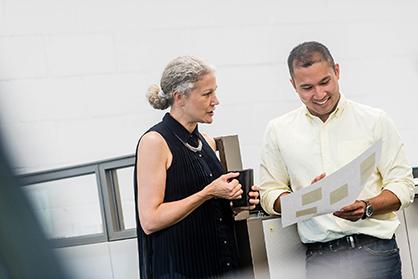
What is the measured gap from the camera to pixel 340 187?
1253mm

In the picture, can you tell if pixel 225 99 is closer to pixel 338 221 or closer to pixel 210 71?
pixel 210 71

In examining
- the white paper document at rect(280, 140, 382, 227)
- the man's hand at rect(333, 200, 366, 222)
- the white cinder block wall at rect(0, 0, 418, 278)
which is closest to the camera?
the white paper document at rect(280, 140, 382, 227)

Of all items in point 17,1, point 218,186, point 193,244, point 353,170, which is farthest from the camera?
point 17,1

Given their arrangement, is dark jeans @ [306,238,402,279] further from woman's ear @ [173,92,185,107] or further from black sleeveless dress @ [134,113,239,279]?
woman's ear @ [173,92,185,107]

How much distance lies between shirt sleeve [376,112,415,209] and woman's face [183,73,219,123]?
0.36 metres

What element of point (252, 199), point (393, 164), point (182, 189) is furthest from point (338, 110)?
point (182, 189)

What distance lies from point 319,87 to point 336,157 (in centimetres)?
15

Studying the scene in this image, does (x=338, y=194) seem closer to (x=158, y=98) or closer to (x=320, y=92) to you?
(x=320, y=92)

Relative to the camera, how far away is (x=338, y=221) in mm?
1449

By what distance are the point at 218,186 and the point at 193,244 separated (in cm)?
18

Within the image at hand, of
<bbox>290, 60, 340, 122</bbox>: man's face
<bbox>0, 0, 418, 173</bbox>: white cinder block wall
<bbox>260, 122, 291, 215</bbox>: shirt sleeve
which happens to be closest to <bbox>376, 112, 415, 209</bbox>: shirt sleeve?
<bbox>290, 60, 340, 122</bbox>: man's face

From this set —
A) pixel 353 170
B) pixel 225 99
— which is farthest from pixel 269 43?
pixel 353 170

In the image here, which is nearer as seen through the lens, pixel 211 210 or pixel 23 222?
pixel 23 222

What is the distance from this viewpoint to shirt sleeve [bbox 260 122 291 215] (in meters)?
1.53
